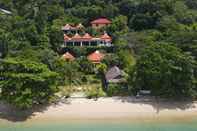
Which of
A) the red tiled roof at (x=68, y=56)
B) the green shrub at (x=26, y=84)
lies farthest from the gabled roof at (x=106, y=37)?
the green shrub at (x=26, y=84)

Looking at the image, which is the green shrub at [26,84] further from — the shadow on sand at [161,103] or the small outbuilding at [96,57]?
the small outbuilding at [96,57]

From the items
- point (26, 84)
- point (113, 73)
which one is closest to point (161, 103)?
point (113, 73)

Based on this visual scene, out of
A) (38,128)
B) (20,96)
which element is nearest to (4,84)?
(20,96)

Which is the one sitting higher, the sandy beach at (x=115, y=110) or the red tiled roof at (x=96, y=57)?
the red tiled roof at (x=96, y=57)

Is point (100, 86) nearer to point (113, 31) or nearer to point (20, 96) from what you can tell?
point (20, 96)

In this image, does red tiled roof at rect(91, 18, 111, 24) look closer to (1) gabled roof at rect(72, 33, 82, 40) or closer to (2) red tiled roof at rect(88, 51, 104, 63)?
(1) gabled roof at rect(72, 33, 82, 40)

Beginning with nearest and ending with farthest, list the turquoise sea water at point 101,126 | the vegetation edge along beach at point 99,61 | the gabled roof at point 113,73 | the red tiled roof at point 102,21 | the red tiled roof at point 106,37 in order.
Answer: the turquoise sea water at point 101,126 < the vegetation edge along beach at point 99,61 < the gabled roof at point 113,73 < the red tiled roof at point 106,37 < the red tiled roof at point 102,21

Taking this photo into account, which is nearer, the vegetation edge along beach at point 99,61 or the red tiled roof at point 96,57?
the vegetation edge along beach at point 99,61

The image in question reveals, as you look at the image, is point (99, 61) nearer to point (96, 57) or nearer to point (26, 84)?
point (96, 57)
